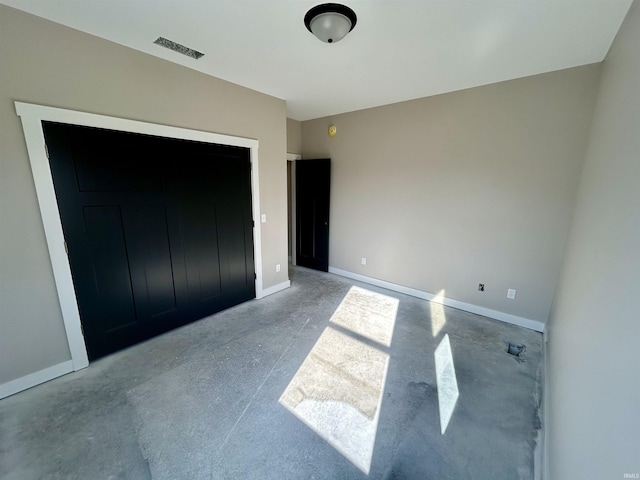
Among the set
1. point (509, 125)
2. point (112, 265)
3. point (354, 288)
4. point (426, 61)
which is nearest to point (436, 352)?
point (354, 288)

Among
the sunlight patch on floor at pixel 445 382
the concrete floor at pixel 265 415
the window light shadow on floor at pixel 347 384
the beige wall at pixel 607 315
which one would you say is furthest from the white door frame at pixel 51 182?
the beige wall at pixel 607 315

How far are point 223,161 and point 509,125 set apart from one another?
319 centimetres

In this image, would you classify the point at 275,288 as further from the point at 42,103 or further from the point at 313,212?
the point at 42,103

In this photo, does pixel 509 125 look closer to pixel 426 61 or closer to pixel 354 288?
pixel 426 61

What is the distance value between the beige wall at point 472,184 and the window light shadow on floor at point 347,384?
1.19 metres

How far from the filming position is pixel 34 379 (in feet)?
6.59

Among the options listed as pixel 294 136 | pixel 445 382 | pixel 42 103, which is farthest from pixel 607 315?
pixel 294 136

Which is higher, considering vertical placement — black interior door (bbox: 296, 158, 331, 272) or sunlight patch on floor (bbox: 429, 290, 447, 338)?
black interior door (bbox: 296, 158, 331, 272)

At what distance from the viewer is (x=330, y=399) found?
76.4 inches

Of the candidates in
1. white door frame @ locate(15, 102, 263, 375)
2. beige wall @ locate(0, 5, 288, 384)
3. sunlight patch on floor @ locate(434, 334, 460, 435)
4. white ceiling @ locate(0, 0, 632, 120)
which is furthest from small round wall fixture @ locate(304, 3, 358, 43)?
sunlight patch on floor @ locate(434, 334, 460, 435)

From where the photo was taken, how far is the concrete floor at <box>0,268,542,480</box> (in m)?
1.48

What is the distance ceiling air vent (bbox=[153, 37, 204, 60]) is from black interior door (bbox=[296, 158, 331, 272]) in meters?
2.38

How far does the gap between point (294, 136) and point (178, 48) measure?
2537 millimetres

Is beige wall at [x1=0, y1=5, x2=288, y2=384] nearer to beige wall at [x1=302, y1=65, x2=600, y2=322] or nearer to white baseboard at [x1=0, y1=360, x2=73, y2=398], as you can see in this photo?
white baseboard at [x1=0, y1=360, x2=73, y2=398]
